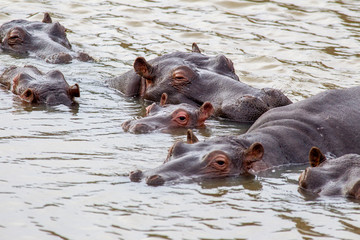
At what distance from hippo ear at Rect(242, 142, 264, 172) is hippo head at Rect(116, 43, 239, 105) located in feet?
9.94

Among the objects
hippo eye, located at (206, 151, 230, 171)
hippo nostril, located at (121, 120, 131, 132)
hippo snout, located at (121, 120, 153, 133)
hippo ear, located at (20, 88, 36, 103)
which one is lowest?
hippo ear, located at (20, 88, 36, 103)

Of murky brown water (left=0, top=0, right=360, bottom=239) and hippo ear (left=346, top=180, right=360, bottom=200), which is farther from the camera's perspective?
hippo ear (left=346, top=180, right=360, bottom=200)

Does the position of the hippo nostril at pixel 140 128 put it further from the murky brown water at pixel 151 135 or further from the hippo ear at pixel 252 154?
the hippo ear at pixel 252 154

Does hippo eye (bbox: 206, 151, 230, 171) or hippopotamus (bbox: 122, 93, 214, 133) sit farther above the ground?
hippo eye (bbox: 206, 151, 230, 171)

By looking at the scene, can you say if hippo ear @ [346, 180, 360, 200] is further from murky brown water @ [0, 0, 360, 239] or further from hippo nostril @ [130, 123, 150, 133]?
hippo nostril @ [130, 123, 150, 133]

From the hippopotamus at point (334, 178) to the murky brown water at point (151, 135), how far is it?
127mm

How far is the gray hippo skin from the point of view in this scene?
7082 mm

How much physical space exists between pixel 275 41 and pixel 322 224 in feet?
30.0

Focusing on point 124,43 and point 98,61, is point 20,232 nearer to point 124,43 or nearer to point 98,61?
point 98,61

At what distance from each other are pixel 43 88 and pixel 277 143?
4.03 metres

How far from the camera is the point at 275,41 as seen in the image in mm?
14852

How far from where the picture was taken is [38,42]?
13.5 metres

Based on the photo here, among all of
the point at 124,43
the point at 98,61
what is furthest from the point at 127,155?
the point at 124,43

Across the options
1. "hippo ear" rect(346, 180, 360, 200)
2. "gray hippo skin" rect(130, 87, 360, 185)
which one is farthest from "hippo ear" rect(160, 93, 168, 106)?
"hippo ear" rect(346, 180, 360, 200)
